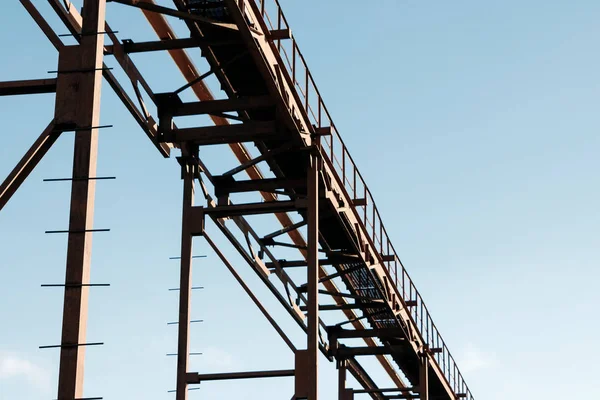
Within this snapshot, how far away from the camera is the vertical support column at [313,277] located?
822 inches

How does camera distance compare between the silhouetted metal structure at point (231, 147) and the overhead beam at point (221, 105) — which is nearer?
the silhouetted metal structure at point (231, 147)

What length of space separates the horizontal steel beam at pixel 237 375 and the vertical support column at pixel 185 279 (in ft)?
0.62

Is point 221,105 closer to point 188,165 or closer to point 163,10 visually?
point 188,165

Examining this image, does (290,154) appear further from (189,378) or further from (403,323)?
(403,323)

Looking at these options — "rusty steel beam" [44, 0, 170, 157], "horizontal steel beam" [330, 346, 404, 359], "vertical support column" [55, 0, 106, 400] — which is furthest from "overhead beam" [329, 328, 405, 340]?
"vertical support column" [55, 0, 106, 400]

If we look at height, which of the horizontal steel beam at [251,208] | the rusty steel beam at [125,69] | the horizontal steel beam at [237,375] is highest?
the rusty steel beam at [125,69]

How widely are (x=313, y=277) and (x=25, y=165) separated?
10.2 metres

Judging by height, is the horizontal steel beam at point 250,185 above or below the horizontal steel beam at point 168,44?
below

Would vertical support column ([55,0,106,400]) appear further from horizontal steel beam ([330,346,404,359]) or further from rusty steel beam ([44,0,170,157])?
horizontal steel beam ([330,346,404,359])

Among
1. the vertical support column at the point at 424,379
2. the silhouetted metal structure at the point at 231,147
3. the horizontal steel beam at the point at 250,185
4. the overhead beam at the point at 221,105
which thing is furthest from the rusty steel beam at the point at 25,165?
the vertical support column at the point at 424,379

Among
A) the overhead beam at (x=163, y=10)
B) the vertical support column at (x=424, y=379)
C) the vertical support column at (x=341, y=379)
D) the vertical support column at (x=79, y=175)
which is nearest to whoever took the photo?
the vertical support column at (x=79, y=175)

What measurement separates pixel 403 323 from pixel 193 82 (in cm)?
1427

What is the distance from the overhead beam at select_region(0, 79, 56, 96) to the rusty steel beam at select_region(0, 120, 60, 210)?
22.1 inches

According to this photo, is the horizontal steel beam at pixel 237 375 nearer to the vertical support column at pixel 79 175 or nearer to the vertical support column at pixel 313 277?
the vertical support column at pixel 313 277
